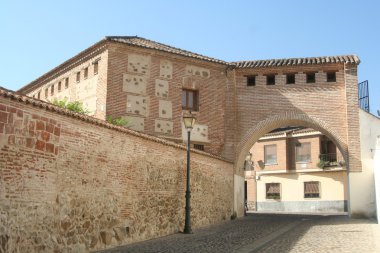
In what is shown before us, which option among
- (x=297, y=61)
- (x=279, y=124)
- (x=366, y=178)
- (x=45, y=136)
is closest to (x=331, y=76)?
(x=297, y=61)

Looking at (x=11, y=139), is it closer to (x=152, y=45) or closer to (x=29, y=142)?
(x=29, y=142)

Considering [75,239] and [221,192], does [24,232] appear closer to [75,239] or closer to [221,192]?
[75,239]

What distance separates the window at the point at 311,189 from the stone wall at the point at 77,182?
22241mm

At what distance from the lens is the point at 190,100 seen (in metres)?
20.4

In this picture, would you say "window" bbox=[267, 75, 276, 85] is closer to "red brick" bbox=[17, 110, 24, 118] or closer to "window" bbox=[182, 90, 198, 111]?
"window" bbox=[182, 90, 198, 111]

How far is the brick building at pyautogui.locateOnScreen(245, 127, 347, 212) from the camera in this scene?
32.4 m

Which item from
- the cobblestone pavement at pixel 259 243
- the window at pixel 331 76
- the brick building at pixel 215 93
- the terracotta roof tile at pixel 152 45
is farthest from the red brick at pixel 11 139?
the window at pixel 331 76

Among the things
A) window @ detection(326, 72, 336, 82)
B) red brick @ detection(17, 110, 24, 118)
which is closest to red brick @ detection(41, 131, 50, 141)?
red brick @ detection(17, 110, 24, 118)

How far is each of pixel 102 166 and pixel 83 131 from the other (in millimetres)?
1017

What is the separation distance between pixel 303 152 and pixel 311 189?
2990 mm

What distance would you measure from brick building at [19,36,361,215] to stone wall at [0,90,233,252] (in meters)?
6.36

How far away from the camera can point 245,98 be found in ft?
70.3

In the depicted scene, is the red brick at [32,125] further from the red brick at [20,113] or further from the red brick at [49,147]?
the red brick at [49,147]

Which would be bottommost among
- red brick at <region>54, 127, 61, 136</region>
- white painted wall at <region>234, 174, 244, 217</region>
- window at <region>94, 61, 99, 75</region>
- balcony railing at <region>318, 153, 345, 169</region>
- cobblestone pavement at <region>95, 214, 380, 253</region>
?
cobblestone pavement at <region>95, 214, 380, 253</region>
